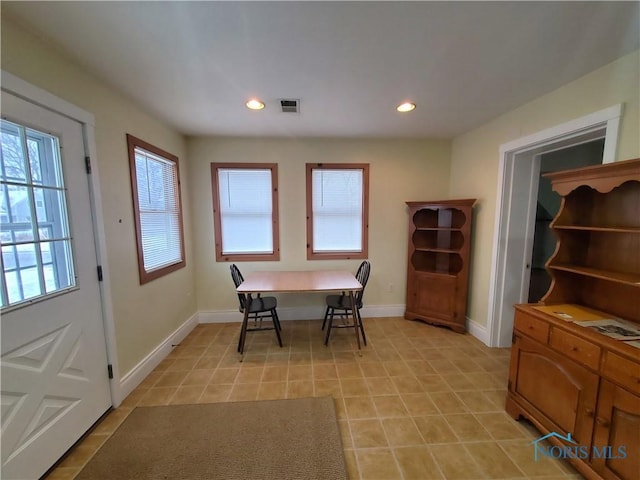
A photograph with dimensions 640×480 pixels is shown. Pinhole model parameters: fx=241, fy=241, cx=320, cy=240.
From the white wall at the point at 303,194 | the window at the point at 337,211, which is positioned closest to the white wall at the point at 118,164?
the white wall at the point at 303,194

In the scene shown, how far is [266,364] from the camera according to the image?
248 cm

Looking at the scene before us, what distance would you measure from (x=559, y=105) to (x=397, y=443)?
288 cm

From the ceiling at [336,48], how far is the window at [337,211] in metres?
1.12

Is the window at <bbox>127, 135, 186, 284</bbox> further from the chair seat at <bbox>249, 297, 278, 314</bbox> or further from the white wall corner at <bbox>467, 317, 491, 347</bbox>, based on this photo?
the white wall corner at <bbox>467, 317, 491, 347</bbox>

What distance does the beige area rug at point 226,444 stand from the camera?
1.41 m

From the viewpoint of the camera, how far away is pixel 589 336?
4.26 ft

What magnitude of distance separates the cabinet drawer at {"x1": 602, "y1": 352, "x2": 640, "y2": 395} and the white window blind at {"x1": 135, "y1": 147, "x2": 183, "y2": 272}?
334 cm

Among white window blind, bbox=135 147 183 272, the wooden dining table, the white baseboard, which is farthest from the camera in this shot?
the wooden dining table

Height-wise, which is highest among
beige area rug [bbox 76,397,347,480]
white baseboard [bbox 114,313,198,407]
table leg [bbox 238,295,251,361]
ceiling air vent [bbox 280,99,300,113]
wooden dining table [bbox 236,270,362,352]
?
ceiling air vent [bbox 280,99,300,113]

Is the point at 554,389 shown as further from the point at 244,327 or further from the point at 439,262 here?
the point at 244,327

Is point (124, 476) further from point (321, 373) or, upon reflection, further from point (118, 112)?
point (118, 112)

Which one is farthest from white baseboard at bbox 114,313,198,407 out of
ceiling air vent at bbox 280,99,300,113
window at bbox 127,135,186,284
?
ceiling air vent at bbox 280,99,300,113

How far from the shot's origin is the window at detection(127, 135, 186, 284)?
2.24m

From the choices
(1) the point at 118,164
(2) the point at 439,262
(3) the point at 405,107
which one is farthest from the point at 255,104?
(2) the point at 439,262
